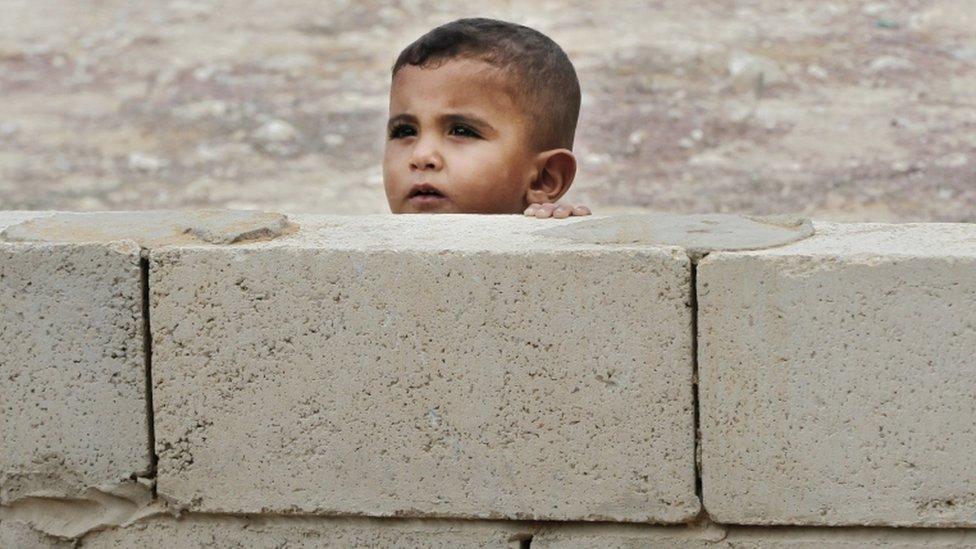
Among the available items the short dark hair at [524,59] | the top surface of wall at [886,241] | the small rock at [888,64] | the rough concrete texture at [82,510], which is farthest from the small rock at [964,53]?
the rough concrete texture at [82,510]

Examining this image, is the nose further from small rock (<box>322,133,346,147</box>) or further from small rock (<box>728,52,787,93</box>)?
small rock (<box>728,52,787,93</box>)

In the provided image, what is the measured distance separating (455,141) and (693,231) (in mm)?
1342

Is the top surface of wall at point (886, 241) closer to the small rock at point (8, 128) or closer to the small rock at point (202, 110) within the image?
the small rock at point (202, 110)

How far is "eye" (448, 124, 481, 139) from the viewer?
188 inches

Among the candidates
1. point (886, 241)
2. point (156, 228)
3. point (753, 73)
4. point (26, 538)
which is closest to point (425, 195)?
point (156, 228)

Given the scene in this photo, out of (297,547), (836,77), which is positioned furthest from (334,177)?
(297,547)

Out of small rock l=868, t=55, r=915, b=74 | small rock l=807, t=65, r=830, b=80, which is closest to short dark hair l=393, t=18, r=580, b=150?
small rock l=807, t=65, r=830, b=80

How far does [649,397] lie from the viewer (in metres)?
3.50

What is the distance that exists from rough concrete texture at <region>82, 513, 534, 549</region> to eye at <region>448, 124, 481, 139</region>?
4.71ft

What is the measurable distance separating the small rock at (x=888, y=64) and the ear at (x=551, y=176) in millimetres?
7420

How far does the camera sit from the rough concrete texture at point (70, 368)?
3586 millimetres

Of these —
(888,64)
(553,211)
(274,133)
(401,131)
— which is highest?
(553,211)

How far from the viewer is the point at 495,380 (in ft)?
11.5

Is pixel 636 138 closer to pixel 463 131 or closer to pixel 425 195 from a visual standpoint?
pixel 463 131
